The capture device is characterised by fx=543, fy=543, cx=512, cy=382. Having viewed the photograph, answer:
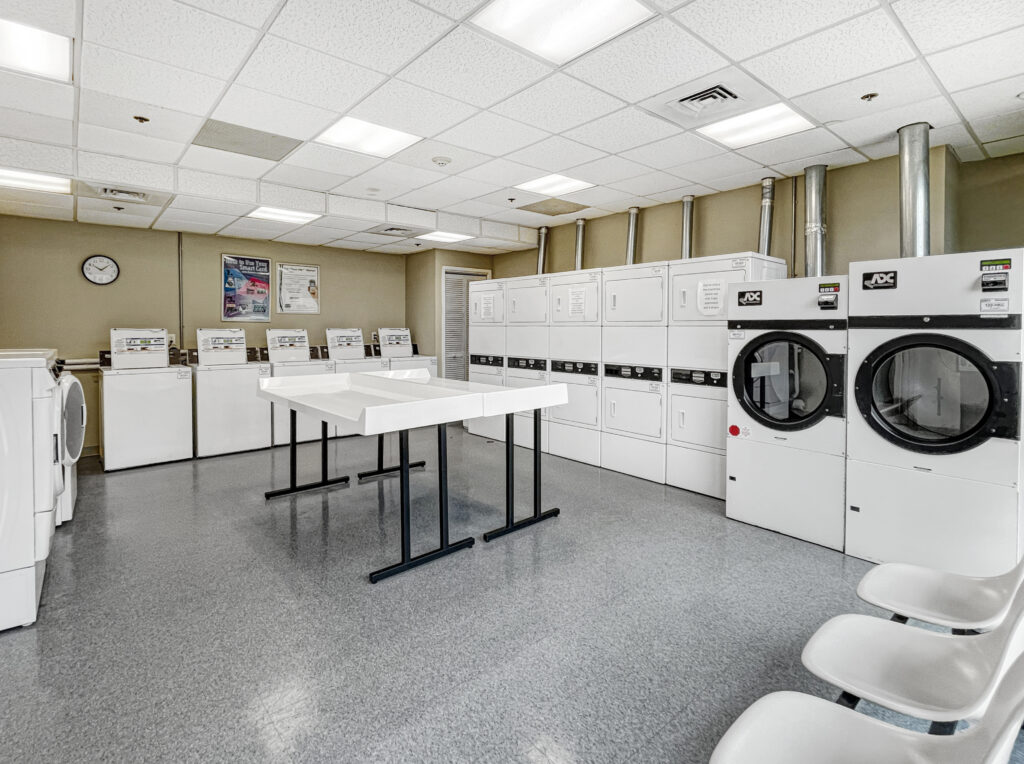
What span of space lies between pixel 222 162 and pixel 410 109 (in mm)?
1956

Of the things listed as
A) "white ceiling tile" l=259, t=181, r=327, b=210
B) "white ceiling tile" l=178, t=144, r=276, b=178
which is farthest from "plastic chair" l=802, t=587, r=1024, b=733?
"white ceiling tile" l=259, t=181, r=327, b=210

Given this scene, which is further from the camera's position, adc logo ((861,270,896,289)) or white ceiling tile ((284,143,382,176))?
white ceiling tile ((284,143,382,176))

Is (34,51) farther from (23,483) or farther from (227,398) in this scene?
(227,398)

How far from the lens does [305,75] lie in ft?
9.50

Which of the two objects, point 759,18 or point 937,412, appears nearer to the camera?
point 759,18

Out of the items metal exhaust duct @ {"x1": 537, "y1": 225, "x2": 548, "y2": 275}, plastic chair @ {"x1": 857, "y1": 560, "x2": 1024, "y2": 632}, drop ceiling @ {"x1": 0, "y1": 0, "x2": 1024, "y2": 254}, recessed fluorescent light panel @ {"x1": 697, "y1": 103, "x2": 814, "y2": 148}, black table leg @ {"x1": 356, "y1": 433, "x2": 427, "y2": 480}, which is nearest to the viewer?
plastic chair @ {"x1": 857, "y1": 560, "x2": 1024, "y2": 632}

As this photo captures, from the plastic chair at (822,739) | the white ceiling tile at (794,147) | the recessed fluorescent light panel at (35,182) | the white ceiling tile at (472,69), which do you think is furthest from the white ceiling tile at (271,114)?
the plastic chair at (822,739)

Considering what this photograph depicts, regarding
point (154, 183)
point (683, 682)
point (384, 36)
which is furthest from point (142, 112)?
point (683, 682)

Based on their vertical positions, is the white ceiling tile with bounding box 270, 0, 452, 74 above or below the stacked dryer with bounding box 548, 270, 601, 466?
above

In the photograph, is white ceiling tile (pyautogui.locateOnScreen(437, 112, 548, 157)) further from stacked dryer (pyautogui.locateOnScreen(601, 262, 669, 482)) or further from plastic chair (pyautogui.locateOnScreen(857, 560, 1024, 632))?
plastic chair (pyautogui.locateOnScreen(857, 560, 1024, 632))

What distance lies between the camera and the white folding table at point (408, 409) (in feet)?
9.80

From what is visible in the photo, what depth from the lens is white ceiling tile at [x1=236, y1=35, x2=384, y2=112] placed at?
267cm

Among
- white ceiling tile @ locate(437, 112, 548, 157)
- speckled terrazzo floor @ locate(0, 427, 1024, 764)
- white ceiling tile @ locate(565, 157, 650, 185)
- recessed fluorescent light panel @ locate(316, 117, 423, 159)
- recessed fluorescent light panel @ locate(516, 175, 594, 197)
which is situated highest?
recessed fluorescent light panel @ locate(516, 175, 594, 197)

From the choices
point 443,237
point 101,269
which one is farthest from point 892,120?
point 101,269
